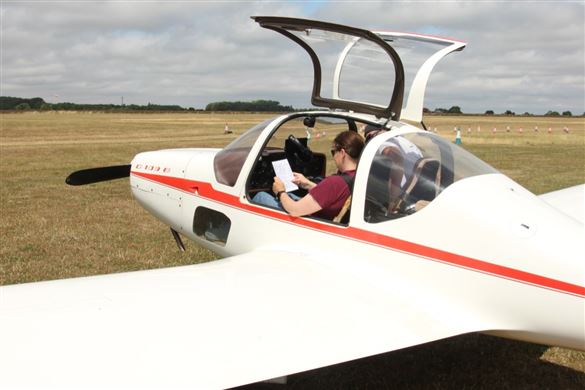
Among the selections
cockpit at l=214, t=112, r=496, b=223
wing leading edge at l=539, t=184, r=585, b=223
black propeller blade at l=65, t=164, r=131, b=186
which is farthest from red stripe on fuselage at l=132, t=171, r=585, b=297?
wing leading edge at l=539, t=184, r=585, b=223

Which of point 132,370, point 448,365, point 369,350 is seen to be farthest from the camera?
point 448,365

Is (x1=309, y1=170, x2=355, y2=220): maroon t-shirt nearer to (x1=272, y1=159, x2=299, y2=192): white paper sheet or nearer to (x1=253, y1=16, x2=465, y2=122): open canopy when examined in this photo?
(x1=253, y1=16, x2=465, y2=122): open canopy

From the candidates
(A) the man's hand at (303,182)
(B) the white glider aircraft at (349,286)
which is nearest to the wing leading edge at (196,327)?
(B) the white glider aircraft at (349,286)

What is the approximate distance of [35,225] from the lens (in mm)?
9398

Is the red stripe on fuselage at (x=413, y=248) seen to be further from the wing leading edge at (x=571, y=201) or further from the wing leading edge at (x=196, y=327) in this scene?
the wing leading edge at (x=571, y=201)

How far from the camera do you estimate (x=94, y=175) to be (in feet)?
22.2

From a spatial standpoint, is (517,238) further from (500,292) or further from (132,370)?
(132,370)

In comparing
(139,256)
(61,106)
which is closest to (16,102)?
(61,106)

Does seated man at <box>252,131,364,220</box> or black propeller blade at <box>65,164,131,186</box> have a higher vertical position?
seated man at <box>252,131,364,220</box>

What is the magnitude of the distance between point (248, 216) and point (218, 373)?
7.51ft

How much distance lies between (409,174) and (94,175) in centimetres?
430

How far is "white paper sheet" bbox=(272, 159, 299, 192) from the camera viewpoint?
530 centimetres

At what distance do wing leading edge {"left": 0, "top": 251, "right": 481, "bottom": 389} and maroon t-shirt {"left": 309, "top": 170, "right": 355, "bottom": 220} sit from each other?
57 cm

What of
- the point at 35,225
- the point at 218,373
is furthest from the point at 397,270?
the point at 35,225
